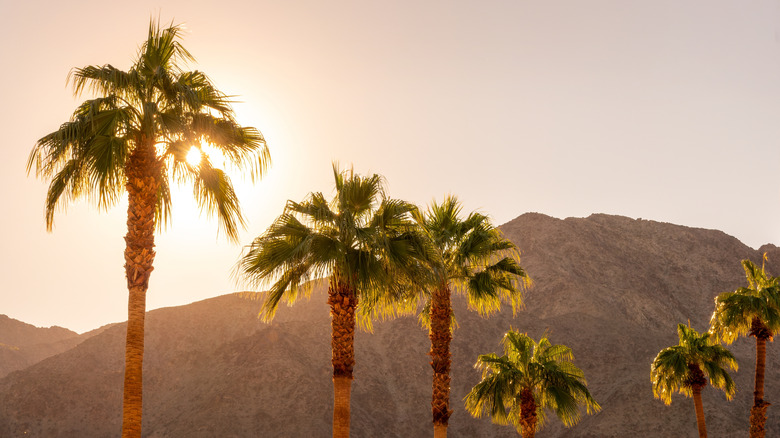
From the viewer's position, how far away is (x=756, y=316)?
30844 mm

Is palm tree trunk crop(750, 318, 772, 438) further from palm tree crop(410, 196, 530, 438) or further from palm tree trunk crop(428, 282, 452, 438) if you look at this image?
palm tree trunk crop(428, 282, 452, 438)

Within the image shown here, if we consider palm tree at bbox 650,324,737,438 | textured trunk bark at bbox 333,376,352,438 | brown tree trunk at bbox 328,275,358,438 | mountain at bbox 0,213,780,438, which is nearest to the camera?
textured trunk bark at bbox 333,376,352,438

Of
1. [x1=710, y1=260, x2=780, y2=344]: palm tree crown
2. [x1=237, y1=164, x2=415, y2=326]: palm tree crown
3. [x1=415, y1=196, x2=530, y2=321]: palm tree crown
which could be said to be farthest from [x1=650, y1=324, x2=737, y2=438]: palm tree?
[x1=237, y1=164, x2=415, y2=326]: palm tree crown

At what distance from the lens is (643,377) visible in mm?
91562

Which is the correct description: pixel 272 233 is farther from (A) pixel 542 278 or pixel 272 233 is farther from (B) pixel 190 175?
(A) pixel 542 278

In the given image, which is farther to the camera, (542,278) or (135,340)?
(542,278)

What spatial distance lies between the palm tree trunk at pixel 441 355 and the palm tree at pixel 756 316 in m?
16.1

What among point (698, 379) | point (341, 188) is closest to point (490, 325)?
point (698, 379)

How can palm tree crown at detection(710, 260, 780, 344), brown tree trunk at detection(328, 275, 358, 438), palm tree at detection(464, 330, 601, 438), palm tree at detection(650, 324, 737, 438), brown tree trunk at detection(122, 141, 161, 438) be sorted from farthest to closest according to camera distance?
palm tree at detection(650, 324, 737, 438)
palm tree crown at detection(710, 260, 780, 344)
palm tree at detection(464, 330, 601, 438)
brown tree trunk at detection(328, 275, 358, 438)
brown tree trunk at detection(122, 141, 161, 438)

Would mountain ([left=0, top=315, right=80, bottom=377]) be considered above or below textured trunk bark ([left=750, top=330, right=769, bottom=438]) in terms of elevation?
above

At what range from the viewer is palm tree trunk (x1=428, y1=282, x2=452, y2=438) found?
783 inches

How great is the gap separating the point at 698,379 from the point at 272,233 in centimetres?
2342

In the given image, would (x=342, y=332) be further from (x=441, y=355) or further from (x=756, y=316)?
(x=756, y=316)

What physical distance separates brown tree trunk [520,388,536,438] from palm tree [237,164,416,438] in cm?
1008
